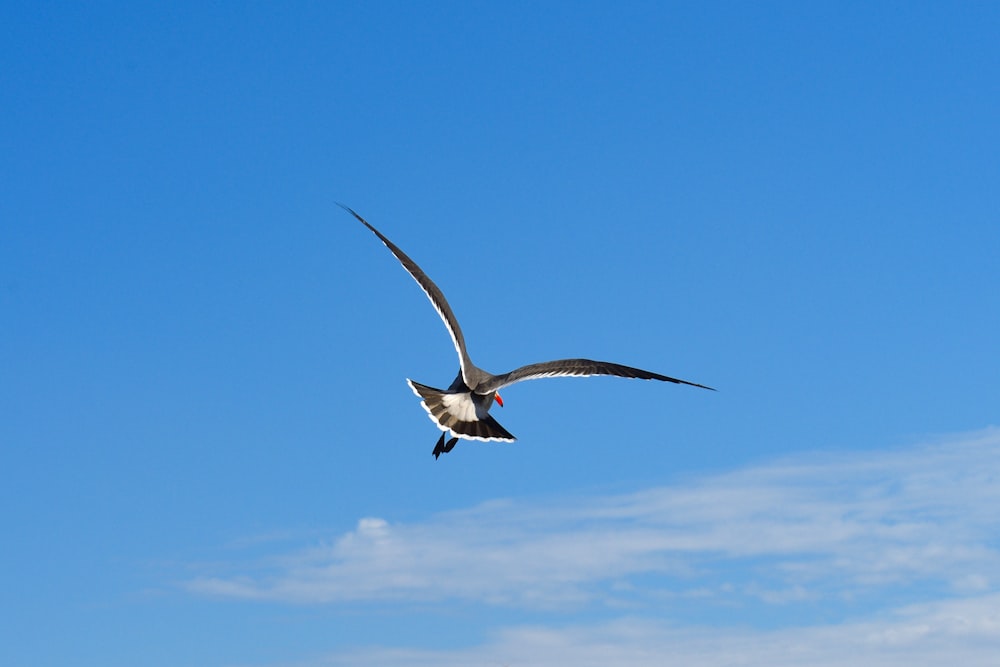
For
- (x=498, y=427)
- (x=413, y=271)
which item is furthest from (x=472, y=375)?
(x=413, y=271)

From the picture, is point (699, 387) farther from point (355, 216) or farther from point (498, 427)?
point (355, 216)

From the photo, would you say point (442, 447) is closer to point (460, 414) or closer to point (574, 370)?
point (460, 414)

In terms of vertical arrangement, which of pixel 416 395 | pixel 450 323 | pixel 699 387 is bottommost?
pixel 699 387

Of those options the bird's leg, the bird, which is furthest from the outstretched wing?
the bird's leg

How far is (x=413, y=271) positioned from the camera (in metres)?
33.7

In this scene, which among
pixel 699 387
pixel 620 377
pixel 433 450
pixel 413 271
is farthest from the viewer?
pixel 413 271

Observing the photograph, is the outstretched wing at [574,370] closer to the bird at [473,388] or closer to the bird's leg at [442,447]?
the bird at [473,388]

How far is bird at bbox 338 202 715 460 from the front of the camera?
94.0 ft

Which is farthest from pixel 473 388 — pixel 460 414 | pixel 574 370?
pixel 574 370

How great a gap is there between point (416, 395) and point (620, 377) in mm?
6058

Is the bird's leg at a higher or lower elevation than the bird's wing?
lower

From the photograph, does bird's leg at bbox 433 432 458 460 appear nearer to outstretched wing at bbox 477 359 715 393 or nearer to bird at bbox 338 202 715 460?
bird at bbox 338 202 715 460

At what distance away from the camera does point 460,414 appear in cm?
3056

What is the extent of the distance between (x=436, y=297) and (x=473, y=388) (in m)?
3.64
